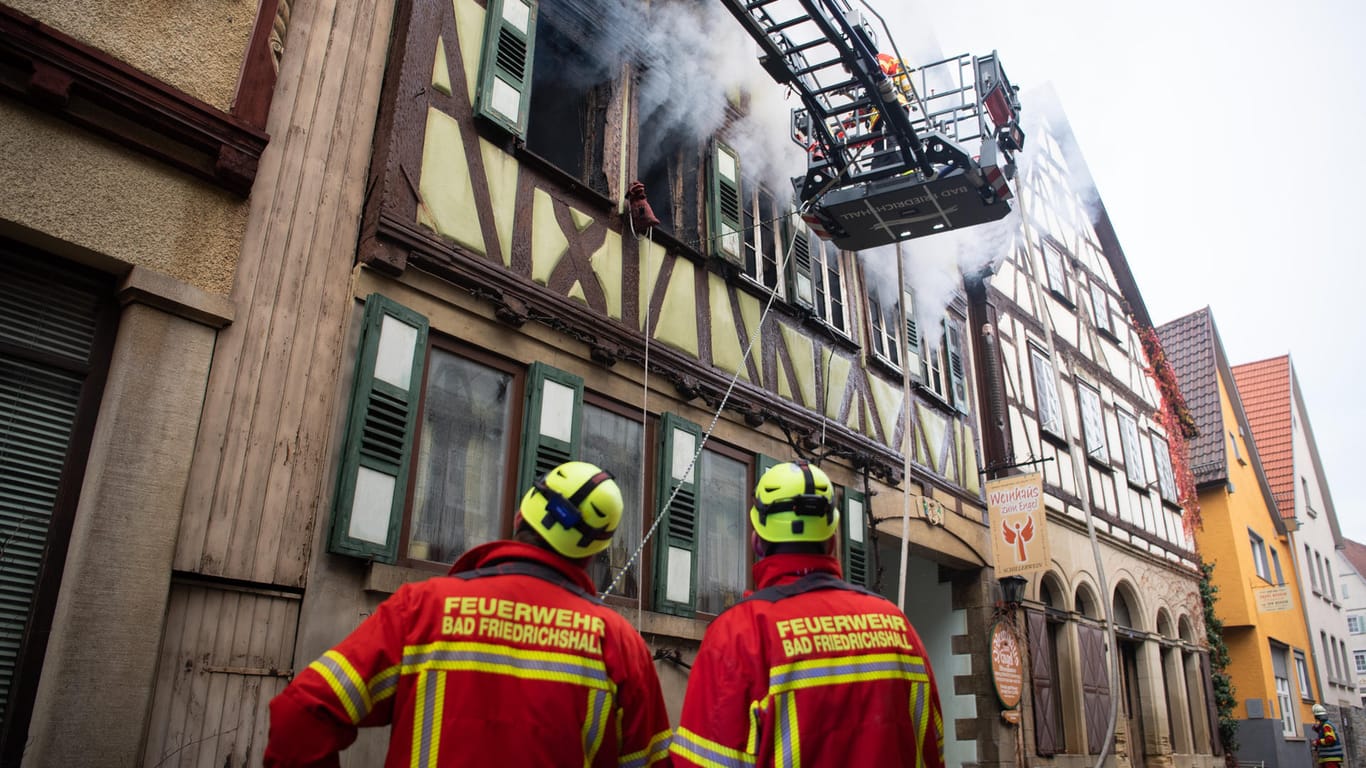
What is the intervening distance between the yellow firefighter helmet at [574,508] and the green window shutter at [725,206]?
5.42m

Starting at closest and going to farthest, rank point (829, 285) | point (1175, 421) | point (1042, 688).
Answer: point (829, 285) < point (1042, 688) < point (1175, 421)

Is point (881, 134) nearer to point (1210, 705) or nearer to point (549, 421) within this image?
point (549, 421)

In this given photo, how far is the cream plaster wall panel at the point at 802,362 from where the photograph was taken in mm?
8766

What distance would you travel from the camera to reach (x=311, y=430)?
4.97m

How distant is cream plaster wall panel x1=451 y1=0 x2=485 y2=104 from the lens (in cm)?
641

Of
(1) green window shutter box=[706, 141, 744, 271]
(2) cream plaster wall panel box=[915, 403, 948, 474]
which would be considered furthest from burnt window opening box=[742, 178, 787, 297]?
(2) cream plaster wall panel box=[915, 403, 948, 474]

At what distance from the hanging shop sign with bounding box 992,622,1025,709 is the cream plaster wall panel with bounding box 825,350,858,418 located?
3.22 m

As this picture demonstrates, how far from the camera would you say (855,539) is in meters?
8.83

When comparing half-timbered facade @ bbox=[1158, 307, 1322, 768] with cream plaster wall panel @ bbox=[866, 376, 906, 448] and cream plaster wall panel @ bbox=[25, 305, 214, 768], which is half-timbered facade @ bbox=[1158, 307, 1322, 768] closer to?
cream plaster wall panel @ bbox=[866, 376, 906, 448]

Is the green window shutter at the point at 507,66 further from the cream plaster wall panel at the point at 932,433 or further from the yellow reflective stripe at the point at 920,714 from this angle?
the cream plaster wall panel at the point at 932,433

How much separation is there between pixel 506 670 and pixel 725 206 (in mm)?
6328

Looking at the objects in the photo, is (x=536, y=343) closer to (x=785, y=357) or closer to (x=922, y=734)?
(x=785, y=357)

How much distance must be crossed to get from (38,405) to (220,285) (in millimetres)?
922

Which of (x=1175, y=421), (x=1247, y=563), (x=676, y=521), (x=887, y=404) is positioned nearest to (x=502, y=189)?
(x=676, y=521)
